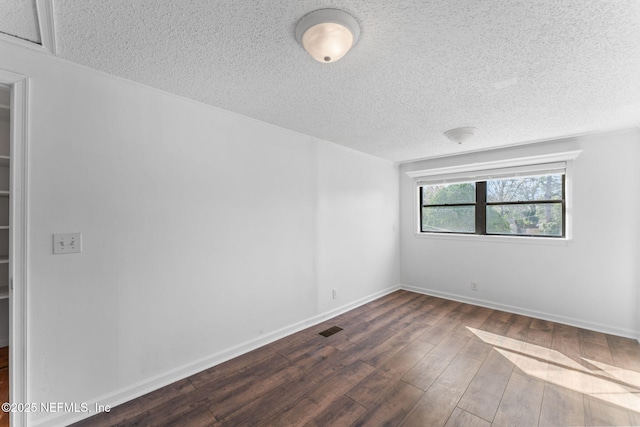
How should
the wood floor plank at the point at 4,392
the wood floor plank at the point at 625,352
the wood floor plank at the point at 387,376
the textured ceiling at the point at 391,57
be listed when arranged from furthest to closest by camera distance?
1. the wood floor plank at the point at 625,352
2. the wood floor plank at the point at 387,376
3. the wood floor plank at the point at 4,392
4. the textured ceiling at the point at 391,57

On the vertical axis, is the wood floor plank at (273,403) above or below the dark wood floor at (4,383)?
below

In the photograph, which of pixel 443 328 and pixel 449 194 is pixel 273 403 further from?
pixel 449 194

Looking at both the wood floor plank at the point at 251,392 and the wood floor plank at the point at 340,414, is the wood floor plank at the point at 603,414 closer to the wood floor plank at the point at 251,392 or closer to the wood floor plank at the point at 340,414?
the wood floor plank at the point at 340,414

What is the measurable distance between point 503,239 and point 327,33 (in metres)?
3.70

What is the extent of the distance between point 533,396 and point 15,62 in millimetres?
4044

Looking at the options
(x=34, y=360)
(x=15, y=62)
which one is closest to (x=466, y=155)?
(x=15, y=62)

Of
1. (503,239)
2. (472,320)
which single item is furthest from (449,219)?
(472,320)

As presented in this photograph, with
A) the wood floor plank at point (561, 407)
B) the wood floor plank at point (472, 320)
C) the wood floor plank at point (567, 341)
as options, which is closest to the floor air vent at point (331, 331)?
the wood floor plank at point (472, 320)

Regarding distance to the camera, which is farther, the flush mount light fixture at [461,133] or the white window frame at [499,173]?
the white window frame at [499,173]

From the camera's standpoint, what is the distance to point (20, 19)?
136 centimetres

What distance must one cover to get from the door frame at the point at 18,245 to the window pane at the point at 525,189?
4863mm

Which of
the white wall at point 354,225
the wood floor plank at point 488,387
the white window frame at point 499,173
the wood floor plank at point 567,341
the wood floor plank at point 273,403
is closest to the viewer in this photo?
the wood floor plank at point 273,403

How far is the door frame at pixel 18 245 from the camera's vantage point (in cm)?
152

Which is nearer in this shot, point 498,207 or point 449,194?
point 498,207
